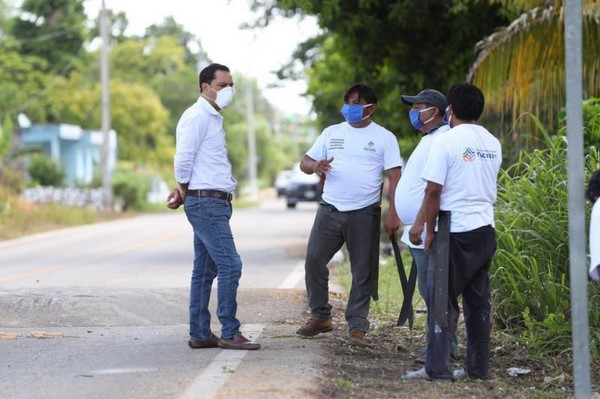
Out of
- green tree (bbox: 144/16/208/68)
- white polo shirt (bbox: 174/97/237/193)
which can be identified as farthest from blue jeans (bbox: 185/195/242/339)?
green tree (bbox: 144/16/208/68)

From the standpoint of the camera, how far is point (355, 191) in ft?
26.4

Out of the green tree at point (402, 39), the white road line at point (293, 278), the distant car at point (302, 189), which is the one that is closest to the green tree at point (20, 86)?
the distant car at point (302, 189)

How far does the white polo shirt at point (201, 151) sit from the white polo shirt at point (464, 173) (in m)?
1.79

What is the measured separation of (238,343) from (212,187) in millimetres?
1130

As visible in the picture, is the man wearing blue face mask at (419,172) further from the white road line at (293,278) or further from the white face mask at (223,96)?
the white road line at (293,278)

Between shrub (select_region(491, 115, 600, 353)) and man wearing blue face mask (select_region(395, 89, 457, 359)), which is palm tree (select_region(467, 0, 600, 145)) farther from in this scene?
man wearing blue face mask (select_region(395, 89, 457, 359))

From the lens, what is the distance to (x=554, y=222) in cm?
784

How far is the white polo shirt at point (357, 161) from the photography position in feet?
26.3

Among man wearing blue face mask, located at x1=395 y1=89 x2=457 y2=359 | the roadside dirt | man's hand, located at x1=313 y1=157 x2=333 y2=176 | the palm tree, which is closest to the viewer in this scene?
the roadside dirt

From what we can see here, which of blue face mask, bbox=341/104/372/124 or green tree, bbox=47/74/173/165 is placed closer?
blue face mask, bbox=341/104/372/124

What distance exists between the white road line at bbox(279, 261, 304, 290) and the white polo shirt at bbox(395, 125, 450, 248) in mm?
4334

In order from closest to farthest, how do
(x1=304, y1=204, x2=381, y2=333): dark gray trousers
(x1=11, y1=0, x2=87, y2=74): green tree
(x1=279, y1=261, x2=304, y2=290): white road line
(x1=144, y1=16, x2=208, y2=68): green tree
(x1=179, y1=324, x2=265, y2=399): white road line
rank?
(x1=179, y1=324, x2=265, y2=399): white road line
(x1=304, y1=204, x2=381, y2=333): dark gray trousers
(x1=279, y1=261, x2=304, y2=290): white road line
(x1=11, y1=0, x2=87, y2=74): green tree
(x1=144, y1=16, x2=208, y2=68): green tree

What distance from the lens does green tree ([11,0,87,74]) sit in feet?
160

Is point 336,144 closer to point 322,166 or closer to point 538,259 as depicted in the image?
point 322,166
